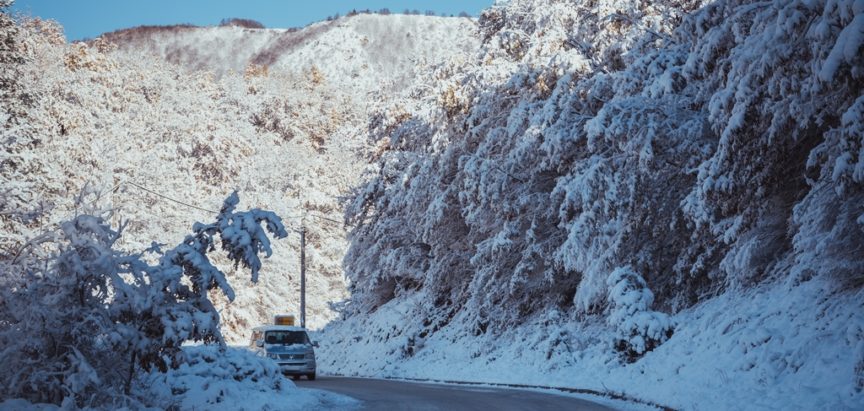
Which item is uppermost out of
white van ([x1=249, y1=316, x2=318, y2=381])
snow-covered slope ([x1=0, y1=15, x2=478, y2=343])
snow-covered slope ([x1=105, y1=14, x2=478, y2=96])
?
snow-covered slope ([x1=105, y1=14, x2=478, y2=96])

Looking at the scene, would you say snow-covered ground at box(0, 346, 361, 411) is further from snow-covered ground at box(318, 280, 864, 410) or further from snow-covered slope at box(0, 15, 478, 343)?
snow-covered slope at box(0, 15, 478, 343)

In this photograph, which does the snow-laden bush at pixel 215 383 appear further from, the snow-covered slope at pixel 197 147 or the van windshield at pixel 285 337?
the snow-covered slope at pixel 197 147

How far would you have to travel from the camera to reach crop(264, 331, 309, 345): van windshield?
26719 mm

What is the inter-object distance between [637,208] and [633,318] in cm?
324

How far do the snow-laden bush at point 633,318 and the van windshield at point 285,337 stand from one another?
11300mm

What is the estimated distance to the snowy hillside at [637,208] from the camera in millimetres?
12297

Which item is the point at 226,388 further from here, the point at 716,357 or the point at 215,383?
the point at 716,357

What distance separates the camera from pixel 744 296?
1748 centimetres

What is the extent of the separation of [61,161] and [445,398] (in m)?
38.4

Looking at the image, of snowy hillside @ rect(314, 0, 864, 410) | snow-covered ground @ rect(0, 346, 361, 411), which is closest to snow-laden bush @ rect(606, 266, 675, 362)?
snowy hillside @ rect(314, 0, 864, 410)

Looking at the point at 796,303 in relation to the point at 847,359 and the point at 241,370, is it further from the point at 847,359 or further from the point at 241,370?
the point at 241,370

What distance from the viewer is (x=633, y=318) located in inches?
746

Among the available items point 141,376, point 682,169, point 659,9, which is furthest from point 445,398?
point 659,9

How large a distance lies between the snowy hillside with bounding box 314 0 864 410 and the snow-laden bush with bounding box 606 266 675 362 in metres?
0.05
